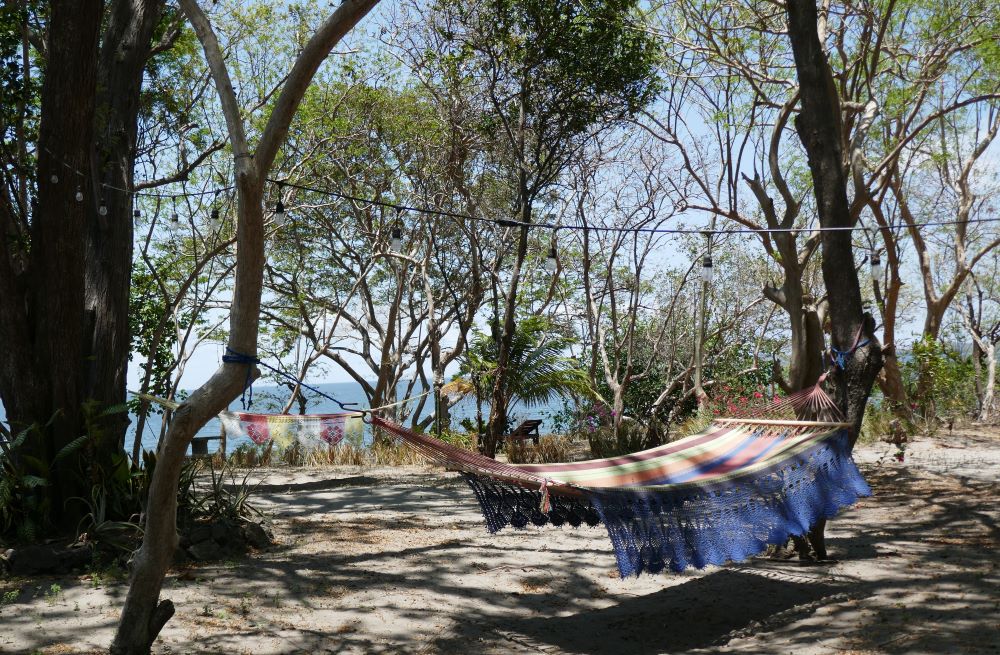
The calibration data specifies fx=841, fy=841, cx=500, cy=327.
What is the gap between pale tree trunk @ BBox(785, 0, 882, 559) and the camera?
4.15 meters

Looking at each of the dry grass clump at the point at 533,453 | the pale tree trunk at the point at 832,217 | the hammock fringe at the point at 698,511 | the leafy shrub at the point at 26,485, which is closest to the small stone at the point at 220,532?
the leafy shrub at the point at 26,485

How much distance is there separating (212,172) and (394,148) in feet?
7.18

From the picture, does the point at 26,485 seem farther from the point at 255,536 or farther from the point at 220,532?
the point at 255,536

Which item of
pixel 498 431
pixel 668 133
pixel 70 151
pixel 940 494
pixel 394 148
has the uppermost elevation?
pixel 394 148

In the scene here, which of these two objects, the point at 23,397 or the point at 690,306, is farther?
the point at 690,306

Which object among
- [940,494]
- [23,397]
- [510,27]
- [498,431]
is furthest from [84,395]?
[940,494]

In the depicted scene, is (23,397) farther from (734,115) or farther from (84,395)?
(734,115)

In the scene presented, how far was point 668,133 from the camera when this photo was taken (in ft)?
28.2

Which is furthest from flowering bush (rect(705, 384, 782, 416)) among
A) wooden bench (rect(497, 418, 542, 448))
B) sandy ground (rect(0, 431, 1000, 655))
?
sandy ground (rect(0, 431, 1000, 655))

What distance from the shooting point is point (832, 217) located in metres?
4.54

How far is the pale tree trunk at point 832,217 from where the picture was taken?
4.15 m

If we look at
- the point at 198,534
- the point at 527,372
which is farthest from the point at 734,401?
the point at 198,534

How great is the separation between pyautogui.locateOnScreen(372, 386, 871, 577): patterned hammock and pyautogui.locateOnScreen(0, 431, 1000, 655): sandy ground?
1.18 feet

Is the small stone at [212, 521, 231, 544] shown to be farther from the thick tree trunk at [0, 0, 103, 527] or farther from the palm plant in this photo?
the palm plant
